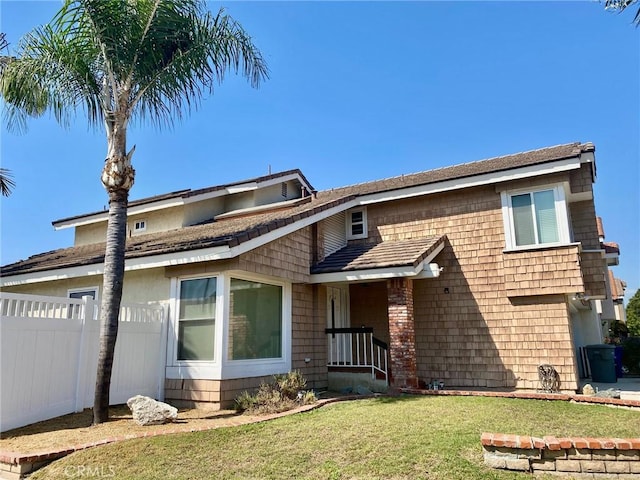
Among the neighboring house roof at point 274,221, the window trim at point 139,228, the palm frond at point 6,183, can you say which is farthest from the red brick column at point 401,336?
the palm frond at point 6,183

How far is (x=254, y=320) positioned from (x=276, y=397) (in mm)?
1885

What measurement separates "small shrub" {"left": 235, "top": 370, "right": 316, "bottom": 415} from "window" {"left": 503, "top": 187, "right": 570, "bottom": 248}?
6.57 metres

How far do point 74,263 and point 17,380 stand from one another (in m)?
4.53

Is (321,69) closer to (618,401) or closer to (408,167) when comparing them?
(408,167)

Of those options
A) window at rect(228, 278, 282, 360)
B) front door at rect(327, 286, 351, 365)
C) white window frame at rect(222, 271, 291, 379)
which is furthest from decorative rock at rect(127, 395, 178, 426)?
front door at rect(327, 286, 351, 365)

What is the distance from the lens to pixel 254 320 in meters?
9.72

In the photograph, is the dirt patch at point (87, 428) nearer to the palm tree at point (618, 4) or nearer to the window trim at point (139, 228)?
the window trim at point (139, 228)

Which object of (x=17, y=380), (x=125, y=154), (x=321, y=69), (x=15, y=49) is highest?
(x=321, y=69)

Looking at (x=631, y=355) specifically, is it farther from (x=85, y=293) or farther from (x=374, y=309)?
(x=85, y=293)

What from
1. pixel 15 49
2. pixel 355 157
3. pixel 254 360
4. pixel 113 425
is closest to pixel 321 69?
pixel 355 157

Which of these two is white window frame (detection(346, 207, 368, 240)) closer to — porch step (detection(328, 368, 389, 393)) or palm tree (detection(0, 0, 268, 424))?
porch step (detection(328, 368, 389, 393))

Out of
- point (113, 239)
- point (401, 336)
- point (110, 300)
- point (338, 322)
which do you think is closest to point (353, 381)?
point (401, 336)

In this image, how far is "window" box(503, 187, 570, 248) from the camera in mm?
10742

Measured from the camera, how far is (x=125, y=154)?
26.0 ft
